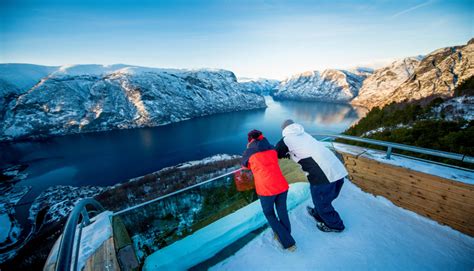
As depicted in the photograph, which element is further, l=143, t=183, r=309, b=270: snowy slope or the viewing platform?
l=143, t=183, r=309, b=270: snowy slope

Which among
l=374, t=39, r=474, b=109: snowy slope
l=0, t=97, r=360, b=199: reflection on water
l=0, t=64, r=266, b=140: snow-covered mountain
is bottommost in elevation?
l=0, t=97, r=360, b=199: reflection on water

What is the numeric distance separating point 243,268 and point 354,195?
2858 mm

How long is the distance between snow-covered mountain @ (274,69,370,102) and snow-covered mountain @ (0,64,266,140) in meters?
59.1

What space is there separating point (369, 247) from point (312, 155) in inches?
63.0

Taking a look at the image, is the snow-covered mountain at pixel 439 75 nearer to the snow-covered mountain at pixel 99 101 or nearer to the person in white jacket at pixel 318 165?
the person in white jacket at pixel 318 165

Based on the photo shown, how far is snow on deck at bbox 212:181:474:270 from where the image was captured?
90.5 inches

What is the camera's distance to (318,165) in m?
2.56

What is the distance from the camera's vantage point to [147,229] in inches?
114

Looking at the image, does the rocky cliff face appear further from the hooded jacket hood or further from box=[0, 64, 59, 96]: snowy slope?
box=[0, 64, 59, 96]: snowy slope

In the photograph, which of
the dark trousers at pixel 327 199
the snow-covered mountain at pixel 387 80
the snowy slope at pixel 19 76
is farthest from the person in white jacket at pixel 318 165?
the snowy slope at pixel 19 76

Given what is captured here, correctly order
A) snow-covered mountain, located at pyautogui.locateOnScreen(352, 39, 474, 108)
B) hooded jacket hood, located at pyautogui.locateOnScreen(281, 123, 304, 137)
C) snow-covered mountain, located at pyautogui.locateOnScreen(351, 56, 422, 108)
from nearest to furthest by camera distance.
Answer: hooded jacket hood, located at pyautogui.locateOnScreen(281, 123, 304, 137) < snow-covered mountain, located at pyautogui.locateOnScreen(352, 39, 474, 108) < snow-covered mountain, located at pyautogui.locateOnScreen(351, 56, 422, 108)

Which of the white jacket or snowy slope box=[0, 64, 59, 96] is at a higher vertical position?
snowy slope box=[0, 64, 59, 96]

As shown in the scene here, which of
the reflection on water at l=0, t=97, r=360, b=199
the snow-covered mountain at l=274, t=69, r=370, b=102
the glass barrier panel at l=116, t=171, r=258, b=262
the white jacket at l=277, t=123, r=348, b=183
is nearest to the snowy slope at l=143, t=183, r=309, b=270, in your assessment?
the glass barrier panel at l=116, t=171, r=258, b=262

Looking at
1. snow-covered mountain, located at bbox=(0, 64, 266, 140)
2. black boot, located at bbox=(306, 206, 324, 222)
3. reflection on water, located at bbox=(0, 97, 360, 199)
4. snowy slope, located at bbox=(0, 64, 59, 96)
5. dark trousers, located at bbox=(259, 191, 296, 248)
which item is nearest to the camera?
dark trousers, located at bbox=(259, 191, 296, 248)
